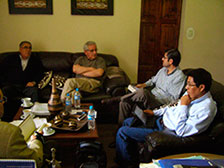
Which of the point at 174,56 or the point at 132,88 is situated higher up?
the point at 174,56

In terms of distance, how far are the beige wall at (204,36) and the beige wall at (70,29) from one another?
0.93m

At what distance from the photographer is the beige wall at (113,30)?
381 centimetres

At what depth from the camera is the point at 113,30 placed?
13.1 ft

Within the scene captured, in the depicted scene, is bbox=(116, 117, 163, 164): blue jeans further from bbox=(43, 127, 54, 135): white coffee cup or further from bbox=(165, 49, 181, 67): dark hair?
bbox=(165, 49, 181, 67): dark hair

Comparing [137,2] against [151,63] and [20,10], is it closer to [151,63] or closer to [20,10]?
[151,63]

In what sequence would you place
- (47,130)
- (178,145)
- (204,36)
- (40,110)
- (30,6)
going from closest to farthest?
(178,145), (47,130), (40,110), (30,6), (204,36)

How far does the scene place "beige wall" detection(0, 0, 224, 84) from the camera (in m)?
3.81

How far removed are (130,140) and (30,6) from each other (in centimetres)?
288

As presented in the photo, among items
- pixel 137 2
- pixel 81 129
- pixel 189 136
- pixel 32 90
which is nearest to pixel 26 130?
pixel 81 129

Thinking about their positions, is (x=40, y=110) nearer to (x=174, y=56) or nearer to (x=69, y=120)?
(x=69, y=120)

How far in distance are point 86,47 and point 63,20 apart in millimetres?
818

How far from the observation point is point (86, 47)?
11.2ft

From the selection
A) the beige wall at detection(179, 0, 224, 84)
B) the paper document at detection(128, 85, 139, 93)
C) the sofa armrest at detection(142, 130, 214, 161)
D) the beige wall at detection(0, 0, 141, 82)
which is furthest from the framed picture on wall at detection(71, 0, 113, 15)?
the sofa armrest at detection(142, 130, 214, 161)

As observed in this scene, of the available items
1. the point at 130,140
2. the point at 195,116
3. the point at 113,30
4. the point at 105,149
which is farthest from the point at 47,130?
the point at 113,30
